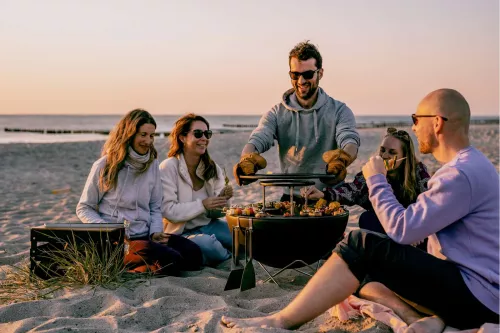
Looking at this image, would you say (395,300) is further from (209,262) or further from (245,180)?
(209,262)

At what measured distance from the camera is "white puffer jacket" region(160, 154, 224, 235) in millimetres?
5613

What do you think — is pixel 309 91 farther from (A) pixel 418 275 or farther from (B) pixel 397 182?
(A) pixel 418 275

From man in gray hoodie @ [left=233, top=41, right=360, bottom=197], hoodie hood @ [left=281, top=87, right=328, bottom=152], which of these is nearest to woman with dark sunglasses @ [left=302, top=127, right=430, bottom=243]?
man in gray hoodie @ [left=233, top=41, right=360, bottom=197]

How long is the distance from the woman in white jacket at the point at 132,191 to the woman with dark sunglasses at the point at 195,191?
0.22 metres

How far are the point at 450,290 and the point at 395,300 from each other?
2.07 ft

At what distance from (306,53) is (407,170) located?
4.61ft


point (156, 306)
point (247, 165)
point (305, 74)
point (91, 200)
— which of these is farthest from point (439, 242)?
point (91, 200)

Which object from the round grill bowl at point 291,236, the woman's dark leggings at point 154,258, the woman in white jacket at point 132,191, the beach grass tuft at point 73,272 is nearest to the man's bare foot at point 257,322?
the round grill bowl at point 291,236

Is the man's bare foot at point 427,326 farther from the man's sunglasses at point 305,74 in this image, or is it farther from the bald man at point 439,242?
the man's sunglasses at point 305,74

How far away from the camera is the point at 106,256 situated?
4.60 meters

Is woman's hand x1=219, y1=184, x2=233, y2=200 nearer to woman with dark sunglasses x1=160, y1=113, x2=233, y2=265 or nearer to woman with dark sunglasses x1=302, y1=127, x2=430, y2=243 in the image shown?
woman with dark sunglasses x1=160, y1=113, x2=233, y2=265

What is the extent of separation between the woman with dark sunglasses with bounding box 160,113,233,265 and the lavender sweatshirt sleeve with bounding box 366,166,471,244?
256 centimetres

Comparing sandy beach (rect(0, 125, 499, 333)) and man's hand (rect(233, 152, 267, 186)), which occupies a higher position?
man's hand (rect(233, 152, 267, 186))

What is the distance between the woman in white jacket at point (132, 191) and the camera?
5.23 meters
